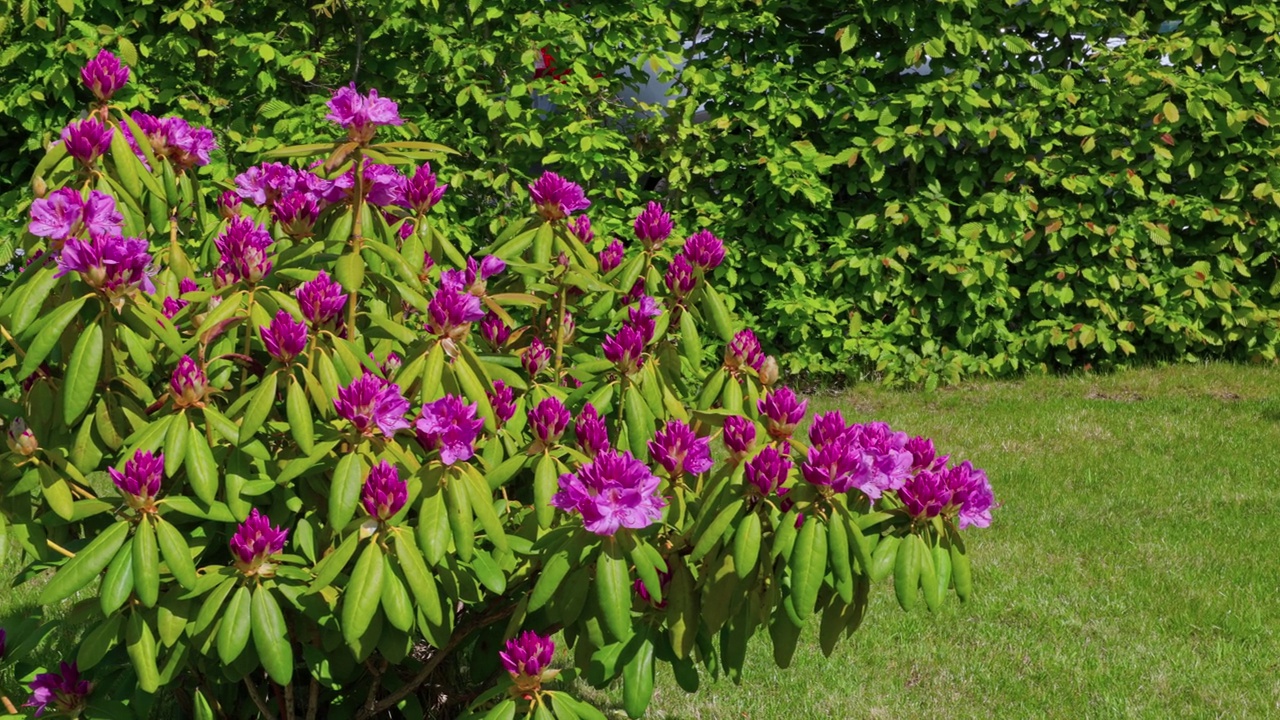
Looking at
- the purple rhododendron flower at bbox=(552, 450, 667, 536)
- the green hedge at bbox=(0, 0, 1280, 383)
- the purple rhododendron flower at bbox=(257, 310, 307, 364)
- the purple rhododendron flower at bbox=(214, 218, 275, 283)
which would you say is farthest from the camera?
the green hedge at bbox=(0, 0, 1280, 383)

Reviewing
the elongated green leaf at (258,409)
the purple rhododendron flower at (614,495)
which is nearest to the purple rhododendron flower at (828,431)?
the purple rhododendron flower at (614,495)

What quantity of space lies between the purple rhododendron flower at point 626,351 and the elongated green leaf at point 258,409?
1.87ft

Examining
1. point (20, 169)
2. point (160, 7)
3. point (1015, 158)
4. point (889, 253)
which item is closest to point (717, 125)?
point (889, 253)

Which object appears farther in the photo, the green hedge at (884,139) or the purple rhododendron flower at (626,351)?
the green hedge at (884,139)

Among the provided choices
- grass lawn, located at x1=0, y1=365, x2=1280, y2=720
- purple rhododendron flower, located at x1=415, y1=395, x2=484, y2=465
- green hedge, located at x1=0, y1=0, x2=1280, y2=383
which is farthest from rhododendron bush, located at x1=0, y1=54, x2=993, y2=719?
green hedge, located at x1=0, y1=0, x2=1280, y2=383

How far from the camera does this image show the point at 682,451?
2.20m

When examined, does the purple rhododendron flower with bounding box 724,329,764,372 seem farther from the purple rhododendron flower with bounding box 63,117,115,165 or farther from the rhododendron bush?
the purple rhododendron flower with bounding box 63,117,115,165

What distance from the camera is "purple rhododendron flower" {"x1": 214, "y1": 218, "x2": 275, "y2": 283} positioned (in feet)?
7.54

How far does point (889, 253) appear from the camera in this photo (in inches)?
269

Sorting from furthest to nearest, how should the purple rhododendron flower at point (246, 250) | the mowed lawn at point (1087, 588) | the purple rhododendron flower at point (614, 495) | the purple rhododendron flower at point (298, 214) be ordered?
the mowed lawn at point (1087, 588), the purple rhododendron flower at point (298, 214), the purple rhododendron flower at point (246, 250), the purple rhododendron flower at point (614, 495)

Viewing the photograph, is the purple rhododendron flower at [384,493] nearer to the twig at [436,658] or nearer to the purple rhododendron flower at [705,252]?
the twig at [436,658]

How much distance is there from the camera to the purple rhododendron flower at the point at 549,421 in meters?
2.22

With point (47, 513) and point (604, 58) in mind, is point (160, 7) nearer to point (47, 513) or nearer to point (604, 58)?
point (604, 58)

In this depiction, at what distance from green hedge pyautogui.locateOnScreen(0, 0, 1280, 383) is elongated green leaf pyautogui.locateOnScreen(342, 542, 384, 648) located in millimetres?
4320
